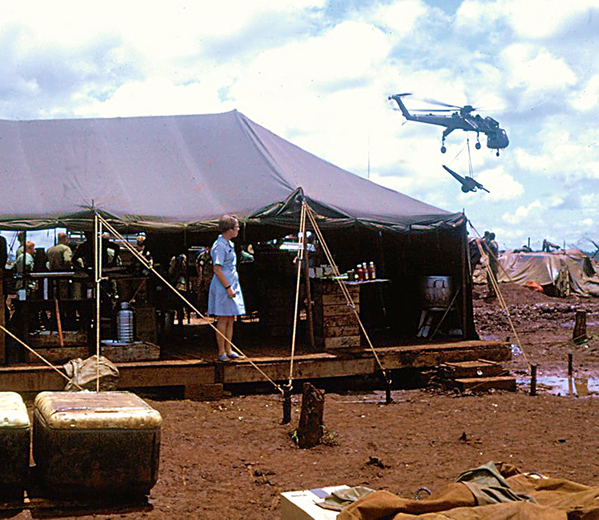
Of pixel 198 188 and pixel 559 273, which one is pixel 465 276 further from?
pixel 559 273

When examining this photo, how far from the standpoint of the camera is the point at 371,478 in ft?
17.9

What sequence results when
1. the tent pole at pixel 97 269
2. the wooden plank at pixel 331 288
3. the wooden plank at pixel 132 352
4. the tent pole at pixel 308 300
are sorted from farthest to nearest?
the wooden plank at pixel 331 288 → the tent pole at pixel 308 300 → the wooden plank at pixel 132 352 → the tent pole at pixel 97 269

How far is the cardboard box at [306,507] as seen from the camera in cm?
275

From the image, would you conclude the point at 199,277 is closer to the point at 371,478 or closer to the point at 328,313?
the point at 328,313

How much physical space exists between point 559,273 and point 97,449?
77.5ft

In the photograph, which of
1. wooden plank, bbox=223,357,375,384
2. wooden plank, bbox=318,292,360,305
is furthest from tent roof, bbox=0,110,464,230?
wooden plank, bbox=223,357,375,384

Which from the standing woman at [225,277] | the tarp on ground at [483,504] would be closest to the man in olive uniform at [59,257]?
the standing woman at [225,277]

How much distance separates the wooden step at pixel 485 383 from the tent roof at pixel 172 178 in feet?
6.40

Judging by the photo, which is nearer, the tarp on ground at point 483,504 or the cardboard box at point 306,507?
the tarp on ground at point 483,504

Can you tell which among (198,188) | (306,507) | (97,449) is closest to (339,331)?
(198,188)

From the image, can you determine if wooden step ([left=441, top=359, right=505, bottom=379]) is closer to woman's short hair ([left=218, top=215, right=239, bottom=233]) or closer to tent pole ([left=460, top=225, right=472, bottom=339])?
tent pole ([left=460, top=225, right=472, bottom=339])

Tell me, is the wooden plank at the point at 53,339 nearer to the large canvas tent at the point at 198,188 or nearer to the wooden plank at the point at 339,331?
the large canvas tent at the point at 198,188

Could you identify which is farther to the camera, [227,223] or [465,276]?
[465,276]

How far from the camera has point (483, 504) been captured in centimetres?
262
